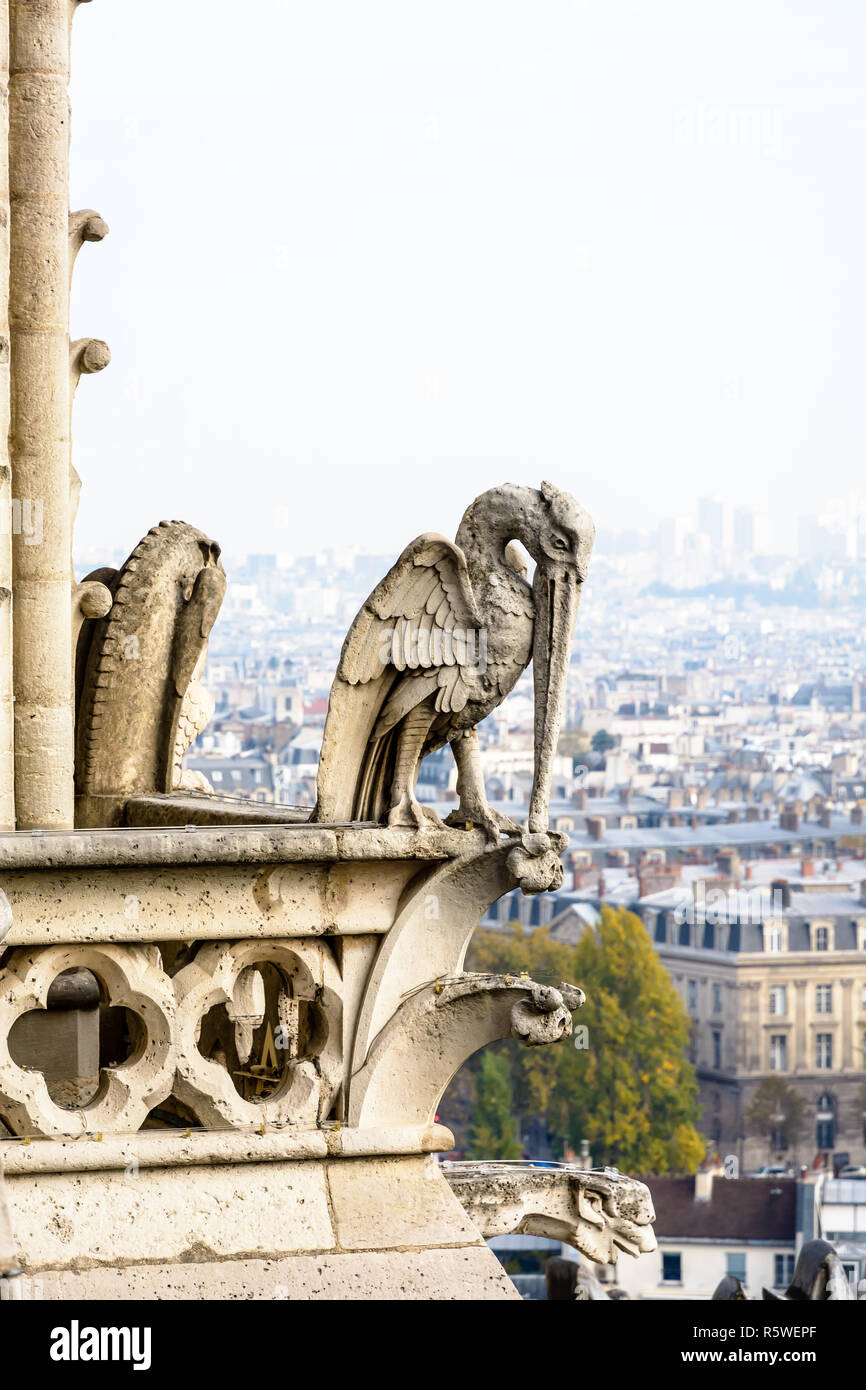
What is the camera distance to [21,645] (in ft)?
22.9

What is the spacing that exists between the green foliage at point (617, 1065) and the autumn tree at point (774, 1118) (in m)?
5.48

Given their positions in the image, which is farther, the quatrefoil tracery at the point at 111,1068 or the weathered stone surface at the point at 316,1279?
the quatrefoil tracery at the point at 111,1068

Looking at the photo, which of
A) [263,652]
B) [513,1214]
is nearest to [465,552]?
[513,1214]

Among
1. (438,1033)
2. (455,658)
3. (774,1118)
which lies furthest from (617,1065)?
(455,658)

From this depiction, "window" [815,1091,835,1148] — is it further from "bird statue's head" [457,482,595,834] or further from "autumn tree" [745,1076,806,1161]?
"bird statue's head" [457,482,595,834]

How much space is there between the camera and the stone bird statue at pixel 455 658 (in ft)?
20.5

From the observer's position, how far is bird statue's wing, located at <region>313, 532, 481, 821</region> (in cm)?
625

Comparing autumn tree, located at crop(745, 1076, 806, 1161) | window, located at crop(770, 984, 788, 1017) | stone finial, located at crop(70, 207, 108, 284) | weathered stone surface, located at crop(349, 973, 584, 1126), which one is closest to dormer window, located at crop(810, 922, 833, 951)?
window, located at crop(770, 984, 788, 1017)

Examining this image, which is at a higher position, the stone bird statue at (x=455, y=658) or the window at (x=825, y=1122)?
the stone bird statue at (x=455, y=658)

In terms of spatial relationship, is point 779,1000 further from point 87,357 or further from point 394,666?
point 394,666

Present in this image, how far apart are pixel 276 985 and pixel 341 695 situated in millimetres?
935

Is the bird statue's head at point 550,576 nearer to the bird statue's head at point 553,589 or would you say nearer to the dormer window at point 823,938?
the bird statue's head at point 553,589

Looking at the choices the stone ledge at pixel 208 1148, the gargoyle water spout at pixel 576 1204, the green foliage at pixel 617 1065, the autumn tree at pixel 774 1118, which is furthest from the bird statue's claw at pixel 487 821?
the autumn tree at pixel 774 1118
